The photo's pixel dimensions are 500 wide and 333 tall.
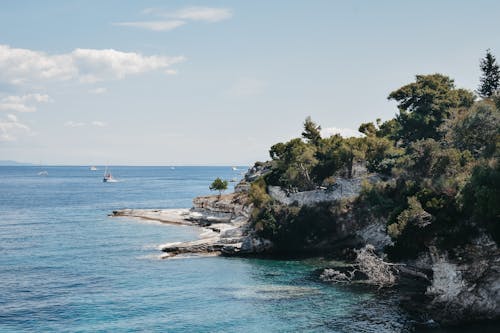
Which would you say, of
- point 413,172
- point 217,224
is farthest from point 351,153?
point 217,224

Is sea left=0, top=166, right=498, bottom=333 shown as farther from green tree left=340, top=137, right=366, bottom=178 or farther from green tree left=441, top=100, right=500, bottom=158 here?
green tree left=340, top=137, right=366, bottom=178

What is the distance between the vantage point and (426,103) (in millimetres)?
73625

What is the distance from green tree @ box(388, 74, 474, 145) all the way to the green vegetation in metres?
0.15

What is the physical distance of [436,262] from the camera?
130 feet

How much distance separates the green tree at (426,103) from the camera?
71.2 m

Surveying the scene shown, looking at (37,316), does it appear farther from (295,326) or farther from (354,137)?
(354,137)

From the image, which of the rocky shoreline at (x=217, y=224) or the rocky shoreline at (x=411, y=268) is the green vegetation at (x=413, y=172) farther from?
the rocky shoreline at (x=217, y=224)

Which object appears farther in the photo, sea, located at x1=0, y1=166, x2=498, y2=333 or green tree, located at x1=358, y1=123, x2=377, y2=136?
green tree, located at x1=358, y1=123, x2=377, y2=136

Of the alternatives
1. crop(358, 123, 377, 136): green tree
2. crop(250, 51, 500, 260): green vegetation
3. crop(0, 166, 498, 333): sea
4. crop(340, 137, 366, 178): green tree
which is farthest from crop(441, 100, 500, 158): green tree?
crop(358, 123, 377, 136): green tree

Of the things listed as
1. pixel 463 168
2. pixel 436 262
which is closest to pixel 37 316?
pixel 436 262

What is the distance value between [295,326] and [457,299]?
487 inches

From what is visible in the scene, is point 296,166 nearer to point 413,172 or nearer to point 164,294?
point 413,172

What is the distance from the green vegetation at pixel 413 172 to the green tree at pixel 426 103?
0.15m

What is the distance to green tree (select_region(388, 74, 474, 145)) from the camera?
71.2 metres
